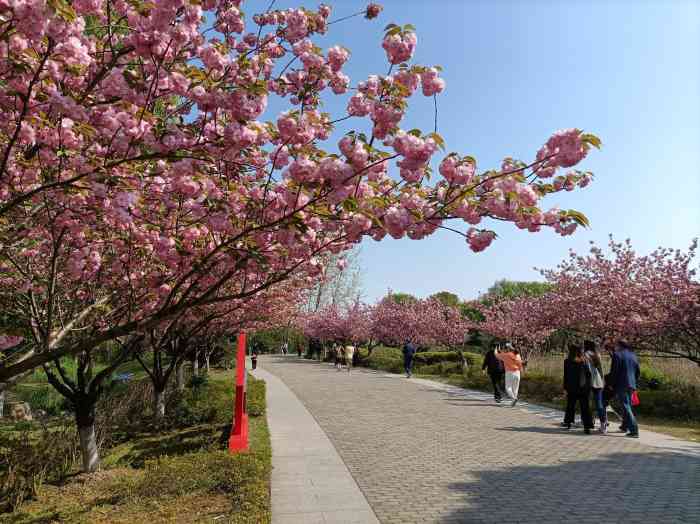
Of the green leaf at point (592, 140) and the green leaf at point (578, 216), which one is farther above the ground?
the green leaf at point (592, 140)

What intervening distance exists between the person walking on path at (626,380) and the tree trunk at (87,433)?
1007 cm

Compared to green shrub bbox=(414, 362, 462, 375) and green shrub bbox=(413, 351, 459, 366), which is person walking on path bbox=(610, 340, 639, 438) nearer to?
green shrub bbox=(414, 362, 462, 375)

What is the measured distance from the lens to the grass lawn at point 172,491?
214 inches

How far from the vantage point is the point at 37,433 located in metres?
13.4

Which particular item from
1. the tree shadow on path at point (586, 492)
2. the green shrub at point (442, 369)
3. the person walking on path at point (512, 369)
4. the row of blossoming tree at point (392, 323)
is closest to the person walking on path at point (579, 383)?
the tree shadow on path at point (586, 492)

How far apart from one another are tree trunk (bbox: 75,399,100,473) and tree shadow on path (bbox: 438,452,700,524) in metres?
6.26

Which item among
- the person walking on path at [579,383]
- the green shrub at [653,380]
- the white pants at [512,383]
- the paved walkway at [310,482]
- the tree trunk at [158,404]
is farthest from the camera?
the green shrub at [653,380]

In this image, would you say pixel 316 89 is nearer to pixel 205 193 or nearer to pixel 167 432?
pixel 205 193

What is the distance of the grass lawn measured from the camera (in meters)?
5.43

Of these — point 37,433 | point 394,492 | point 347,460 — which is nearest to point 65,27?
point 394,492

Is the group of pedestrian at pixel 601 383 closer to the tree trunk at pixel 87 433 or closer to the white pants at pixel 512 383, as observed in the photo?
the white pants at pixel 512 383

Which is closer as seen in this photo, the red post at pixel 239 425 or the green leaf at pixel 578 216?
the green leaf at pixel 578 216

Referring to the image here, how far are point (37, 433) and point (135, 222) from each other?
12042mm

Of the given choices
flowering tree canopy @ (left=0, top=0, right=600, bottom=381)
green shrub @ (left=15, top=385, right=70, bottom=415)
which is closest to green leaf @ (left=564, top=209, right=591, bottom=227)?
flowering tree canopy @ (left=0, top=0, right=600, bottom=381)
